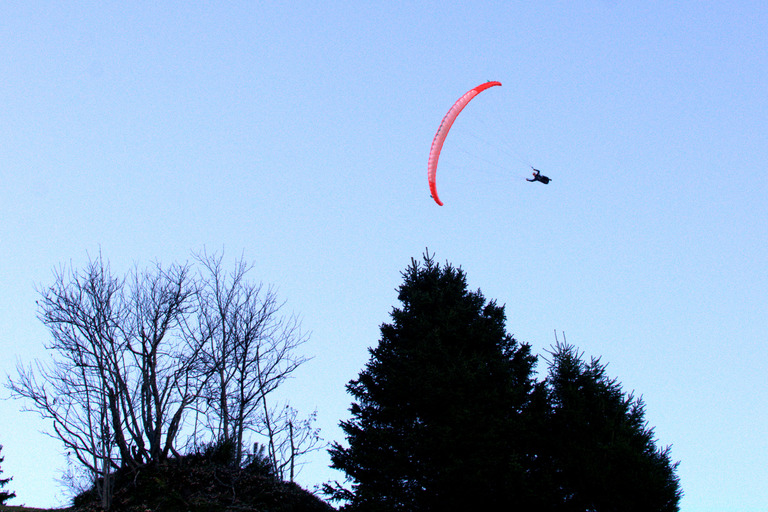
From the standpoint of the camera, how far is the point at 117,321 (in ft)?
76.5

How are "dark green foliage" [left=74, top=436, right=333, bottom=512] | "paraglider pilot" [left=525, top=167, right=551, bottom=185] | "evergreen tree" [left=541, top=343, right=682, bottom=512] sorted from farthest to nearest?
"paraglider pilot" [left=525, top=167, right=551, bottom=185], "dark green foliage" [left=74, top=436, right=333, bottom=512], "evergreen tree" [left=541, top=343, right=682, bottom=512]

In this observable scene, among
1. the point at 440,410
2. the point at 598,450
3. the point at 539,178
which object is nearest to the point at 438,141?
the point at 539,178

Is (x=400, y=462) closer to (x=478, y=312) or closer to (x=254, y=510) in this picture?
(x=478, y=312)

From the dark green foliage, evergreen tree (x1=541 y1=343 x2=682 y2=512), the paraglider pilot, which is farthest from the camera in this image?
the paraglider pilot

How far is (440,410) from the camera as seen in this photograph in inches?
611

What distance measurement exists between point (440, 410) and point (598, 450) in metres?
4.00

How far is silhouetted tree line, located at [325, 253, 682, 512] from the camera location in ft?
44.6

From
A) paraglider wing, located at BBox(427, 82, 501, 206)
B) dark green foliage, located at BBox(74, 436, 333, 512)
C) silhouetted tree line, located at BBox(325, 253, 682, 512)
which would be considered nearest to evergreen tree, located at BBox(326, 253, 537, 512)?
silhouetted tree line, located at BBox(325, 253, 682, 512)

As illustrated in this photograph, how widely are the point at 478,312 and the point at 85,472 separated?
1763cm

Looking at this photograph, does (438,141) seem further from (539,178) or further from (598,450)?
(598,450)

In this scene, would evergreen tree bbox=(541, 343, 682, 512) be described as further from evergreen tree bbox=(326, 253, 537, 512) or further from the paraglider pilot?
the paraglider pilot

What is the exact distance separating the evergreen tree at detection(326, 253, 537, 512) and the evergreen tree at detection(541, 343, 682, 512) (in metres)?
0.97

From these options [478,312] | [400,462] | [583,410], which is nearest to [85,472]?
[400,462]

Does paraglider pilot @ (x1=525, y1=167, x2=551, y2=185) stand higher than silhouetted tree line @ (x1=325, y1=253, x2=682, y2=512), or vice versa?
paraglider pilot @ (x1=525, y1=167, x2=551, y2=185)
